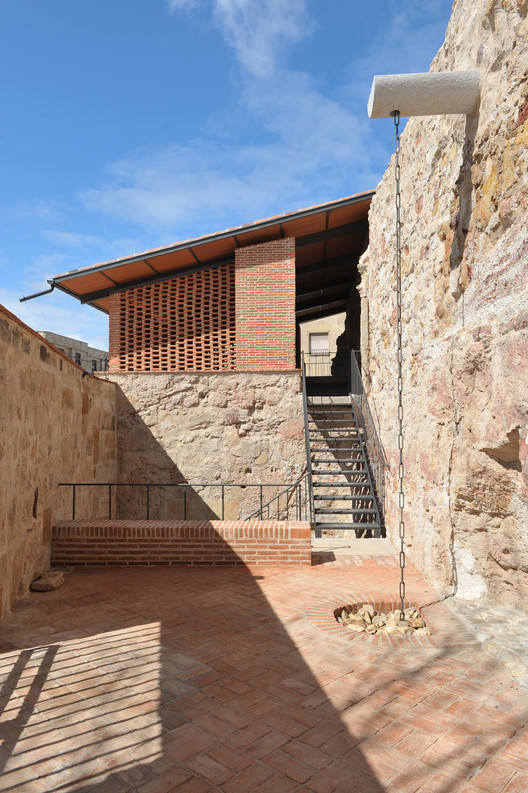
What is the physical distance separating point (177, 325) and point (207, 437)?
239 centimetres

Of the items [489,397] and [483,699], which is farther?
[489,397]

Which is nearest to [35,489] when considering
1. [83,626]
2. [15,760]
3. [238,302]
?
Answer: [83,626]

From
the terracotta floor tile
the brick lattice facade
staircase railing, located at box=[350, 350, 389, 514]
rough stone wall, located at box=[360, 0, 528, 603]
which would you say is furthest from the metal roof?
the terracotta floor tile

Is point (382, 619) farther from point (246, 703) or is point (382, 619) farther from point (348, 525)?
point (348, 525)

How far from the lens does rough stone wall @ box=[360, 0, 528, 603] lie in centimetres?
352

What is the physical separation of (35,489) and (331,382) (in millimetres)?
9698

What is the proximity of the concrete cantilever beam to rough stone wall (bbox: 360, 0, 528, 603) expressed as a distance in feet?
0.42

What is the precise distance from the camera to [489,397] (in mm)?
3867

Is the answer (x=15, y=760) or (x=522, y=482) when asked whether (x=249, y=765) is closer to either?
(x=15, y=760)

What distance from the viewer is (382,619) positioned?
13.9ft

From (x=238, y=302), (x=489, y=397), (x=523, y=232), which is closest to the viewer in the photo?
(x=523, y=232)

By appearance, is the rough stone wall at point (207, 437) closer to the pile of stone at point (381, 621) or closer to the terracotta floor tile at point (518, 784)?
the pile of stone at point (381, 621)

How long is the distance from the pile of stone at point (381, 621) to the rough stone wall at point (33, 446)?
9.00 feet

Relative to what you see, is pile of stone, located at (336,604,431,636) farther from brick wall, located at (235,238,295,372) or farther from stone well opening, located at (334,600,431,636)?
brick wall, located at (235,238,295,372)
